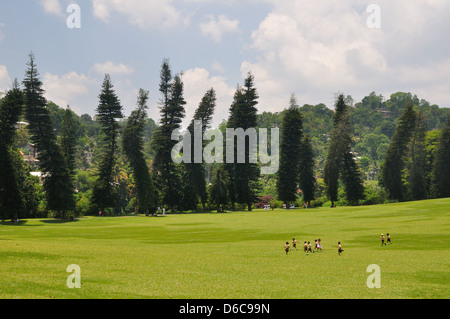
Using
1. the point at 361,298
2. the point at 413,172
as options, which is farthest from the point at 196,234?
the point at 413,172

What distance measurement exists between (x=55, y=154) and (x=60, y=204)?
29.5 feet

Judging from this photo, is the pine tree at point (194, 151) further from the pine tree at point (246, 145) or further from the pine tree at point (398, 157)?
the pine tree at point (398, 157)

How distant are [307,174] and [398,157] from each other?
71.4 ft

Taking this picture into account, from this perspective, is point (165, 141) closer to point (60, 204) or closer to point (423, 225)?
point (60, 204)

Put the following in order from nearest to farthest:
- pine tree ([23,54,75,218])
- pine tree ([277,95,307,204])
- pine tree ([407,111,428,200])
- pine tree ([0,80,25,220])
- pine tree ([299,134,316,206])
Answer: pine tree ([0,80,25,220]), pine tree ([23,54,75,218]), pine tree ([407,111,428,200]), pine tree ([277,95,307,204]), pine tree ([299,134,316,206])

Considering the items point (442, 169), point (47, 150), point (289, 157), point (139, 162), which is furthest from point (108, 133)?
point (442, 169)

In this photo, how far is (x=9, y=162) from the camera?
63.8 meters

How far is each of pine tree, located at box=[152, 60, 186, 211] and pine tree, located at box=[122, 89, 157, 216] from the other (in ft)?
22.3

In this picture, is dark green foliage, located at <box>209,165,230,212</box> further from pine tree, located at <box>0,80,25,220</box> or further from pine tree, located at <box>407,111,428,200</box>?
pine tree, located at <box>407,111,428,200</box>

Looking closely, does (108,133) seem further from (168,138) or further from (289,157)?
(289,157)

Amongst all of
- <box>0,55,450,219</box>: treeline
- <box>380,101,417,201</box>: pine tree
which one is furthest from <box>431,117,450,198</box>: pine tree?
<box>380,101,417,201</box>: pine tree

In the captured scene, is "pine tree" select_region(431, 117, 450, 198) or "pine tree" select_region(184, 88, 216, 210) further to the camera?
"pine tree" select_region(184, 88, 216, 210)

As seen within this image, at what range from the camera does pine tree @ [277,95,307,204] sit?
306ft

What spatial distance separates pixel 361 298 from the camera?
18.0 meters
